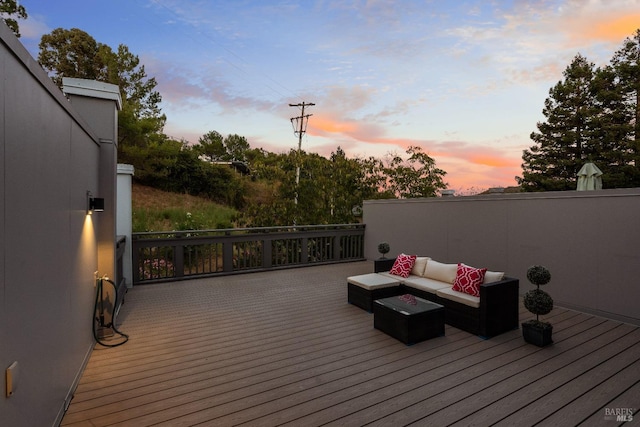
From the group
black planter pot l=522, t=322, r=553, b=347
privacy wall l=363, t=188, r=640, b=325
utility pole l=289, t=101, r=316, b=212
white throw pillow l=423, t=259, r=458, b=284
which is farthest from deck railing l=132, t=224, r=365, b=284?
utility pole l=289, t=101, r=316, b=212

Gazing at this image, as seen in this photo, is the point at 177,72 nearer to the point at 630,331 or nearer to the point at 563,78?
the point at 630,331

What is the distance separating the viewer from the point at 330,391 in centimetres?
250

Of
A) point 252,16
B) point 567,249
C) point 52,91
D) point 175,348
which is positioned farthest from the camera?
point 252,16

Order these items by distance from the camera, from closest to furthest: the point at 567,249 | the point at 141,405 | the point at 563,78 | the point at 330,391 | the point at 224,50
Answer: the point at 141,405, the point at 330,391, the point at 567,249, the point at 224,50, the point at 563,78

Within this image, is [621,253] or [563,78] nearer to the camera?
[621,253]

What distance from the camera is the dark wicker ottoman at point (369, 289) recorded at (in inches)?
173

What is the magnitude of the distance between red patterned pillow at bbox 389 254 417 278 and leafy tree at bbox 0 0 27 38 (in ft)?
43.0

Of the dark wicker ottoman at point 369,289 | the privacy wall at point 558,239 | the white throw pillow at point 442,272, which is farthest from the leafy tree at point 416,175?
the dark wicker ottoman at point 369,289

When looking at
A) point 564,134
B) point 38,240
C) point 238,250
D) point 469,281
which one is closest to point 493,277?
point 469,281

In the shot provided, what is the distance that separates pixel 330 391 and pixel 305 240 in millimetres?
5260

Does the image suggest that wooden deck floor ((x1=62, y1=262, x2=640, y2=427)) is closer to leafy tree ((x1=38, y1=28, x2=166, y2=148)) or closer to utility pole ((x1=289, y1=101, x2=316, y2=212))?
utility pole ((x1=289, y1=101, x2=316, y2=212))

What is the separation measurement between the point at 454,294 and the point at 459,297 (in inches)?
3.9

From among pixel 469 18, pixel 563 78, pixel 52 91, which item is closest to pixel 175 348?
pixel 52 91

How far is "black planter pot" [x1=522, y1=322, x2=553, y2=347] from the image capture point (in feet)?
10.7
